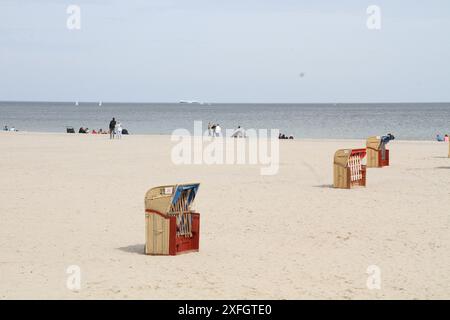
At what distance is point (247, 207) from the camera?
14.1 meters

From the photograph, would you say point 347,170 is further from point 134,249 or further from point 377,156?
point 134,249

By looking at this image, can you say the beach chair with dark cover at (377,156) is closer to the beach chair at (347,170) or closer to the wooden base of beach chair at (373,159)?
the wooden base of beach chair at (373,159)

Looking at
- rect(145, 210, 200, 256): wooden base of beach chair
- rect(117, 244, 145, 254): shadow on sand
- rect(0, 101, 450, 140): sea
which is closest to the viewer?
rect(145, 210, 200, 256): wooden base of beach chair

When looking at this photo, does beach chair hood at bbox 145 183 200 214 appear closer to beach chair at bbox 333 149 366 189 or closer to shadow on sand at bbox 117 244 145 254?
shadow on sand at bbox 117 244 145 254

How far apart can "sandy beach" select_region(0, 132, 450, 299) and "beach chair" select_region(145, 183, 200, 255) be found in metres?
0.21

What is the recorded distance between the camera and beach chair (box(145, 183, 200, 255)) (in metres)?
9.47

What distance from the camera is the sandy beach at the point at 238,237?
26.1 ft

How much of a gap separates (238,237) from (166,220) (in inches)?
74.8

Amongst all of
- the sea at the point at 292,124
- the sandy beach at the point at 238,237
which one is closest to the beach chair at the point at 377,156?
the sandy beach at the point at 238,237

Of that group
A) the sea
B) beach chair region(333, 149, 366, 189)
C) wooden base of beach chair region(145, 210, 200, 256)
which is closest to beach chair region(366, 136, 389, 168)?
beach chair region(333, 149, 366, 189)

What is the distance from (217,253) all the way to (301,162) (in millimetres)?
15739

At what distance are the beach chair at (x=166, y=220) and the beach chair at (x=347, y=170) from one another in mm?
7830

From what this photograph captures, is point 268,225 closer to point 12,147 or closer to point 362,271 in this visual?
point 362,271
